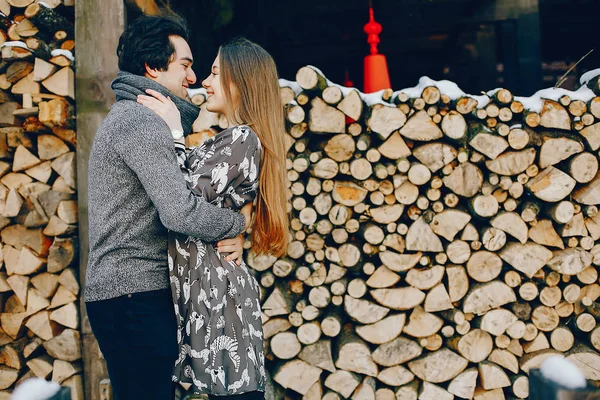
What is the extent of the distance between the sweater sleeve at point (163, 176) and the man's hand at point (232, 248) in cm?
10

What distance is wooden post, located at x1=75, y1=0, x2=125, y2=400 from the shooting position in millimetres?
2795

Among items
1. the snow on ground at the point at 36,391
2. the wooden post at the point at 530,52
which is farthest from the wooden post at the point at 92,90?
the wooden post at the point at 530,52

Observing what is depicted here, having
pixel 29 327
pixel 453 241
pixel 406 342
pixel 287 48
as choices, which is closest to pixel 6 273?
pixel 29 327

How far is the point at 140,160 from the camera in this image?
144 cm

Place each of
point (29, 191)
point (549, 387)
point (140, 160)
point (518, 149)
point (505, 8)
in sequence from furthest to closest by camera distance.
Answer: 1. point (505, 8)
2. point (29, 191)
3. point (518, 149)
4. point (140, 160)
5. point (549, 387)

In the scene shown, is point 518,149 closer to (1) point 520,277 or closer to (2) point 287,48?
(1) point 520,277

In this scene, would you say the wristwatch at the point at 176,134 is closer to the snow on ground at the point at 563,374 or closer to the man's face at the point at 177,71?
the man's face at the point at 177,71

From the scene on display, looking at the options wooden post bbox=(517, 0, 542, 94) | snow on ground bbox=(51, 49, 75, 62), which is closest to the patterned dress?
snow on ground bbox=(51, 49, 75, 62)

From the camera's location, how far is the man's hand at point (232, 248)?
63.9 inches

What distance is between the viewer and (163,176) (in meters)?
1.42

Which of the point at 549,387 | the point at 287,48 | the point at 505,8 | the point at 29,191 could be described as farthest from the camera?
the point at 287,48

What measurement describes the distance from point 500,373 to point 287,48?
3.83 metres

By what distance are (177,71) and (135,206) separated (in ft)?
1.71

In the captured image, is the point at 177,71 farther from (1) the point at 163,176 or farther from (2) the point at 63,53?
(2) the point at 63,53
